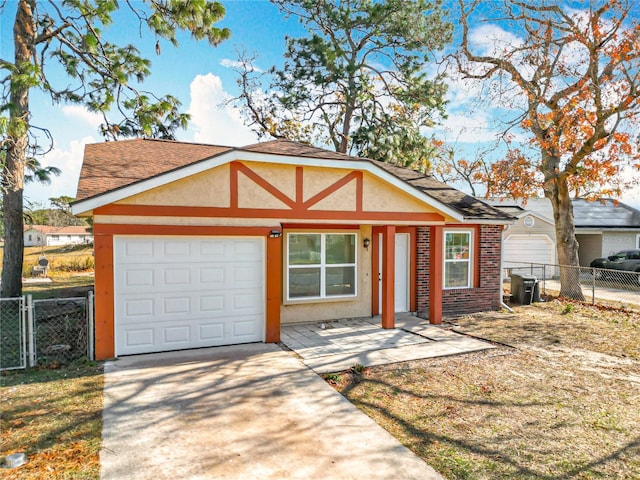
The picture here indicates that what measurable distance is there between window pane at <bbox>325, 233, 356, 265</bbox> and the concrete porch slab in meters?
1.61

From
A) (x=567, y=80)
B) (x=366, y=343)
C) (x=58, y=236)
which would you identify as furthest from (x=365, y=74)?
(x=58, y=236)

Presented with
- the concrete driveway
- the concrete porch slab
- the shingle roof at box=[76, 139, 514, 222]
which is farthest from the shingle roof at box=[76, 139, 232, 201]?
the concrete porch slab

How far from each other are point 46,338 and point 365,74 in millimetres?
18830

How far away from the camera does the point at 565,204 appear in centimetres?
1617

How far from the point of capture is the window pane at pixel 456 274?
12.4m

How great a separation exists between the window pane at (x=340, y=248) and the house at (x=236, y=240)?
0.03 meters

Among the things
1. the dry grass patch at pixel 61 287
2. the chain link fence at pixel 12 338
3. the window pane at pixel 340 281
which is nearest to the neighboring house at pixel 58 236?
the dry grass patch at pixel 61 287

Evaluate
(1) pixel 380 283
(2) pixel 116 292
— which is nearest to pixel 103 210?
(2) pixel 116 292

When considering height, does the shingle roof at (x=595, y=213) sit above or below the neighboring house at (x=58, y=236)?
above

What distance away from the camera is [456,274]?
12.6 meters

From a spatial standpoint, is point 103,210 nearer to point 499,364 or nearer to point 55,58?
point 499,364

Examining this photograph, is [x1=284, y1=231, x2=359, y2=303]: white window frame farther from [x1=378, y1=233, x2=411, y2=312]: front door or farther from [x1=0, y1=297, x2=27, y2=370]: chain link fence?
[x1=0, y1=297, x2=27, y2=370]: chain link fence

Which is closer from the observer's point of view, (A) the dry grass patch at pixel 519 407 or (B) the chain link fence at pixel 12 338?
(A) the dry grass patch at pixel 519 407

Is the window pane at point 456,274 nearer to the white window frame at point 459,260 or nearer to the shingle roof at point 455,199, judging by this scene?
the white window frame at point 459,260
